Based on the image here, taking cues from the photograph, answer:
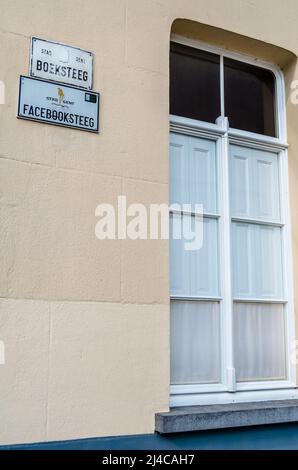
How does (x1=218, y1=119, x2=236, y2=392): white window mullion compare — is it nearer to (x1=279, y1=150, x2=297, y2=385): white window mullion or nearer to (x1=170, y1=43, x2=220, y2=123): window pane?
(x1=170, y1=43, x2=220, y2=123): window pane

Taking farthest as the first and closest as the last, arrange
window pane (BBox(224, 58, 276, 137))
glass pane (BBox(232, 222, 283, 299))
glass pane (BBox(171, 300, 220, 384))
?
window pane (BBox(224, 58, 276, 137)) → glass pane (BBox(232, 222, 283, 299)) → glass pane (BBox(171, 300, 220, 384))

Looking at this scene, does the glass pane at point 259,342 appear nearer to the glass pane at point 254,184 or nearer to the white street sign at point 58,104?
the glass pane at point 254,184

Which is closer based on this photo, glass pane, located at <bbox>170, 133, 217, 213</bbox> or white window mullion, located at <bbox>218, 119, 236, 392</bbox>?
white window mullion, located at <bbox>218, 119, 236, 392</bbox>

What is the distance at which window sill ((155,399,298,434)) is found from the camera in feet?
10.8

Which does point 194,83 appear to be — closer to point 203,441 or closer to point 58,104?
point 58,104

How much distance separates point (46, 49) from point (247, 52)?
→ 5.92 ft

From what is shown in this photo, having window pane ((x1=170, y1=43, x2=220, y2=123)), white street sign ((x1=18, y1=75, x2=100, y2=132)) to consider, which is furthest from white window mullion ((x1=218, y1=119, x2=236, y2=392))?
white street sign ((x1=18, y1=75, x2=100, y2=132))

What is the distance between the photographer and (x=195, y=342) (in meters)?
3.77

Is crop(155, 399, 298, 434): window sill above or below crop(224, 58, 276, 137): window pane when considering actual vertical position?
below

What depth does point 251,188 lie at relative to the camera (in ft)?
13.9

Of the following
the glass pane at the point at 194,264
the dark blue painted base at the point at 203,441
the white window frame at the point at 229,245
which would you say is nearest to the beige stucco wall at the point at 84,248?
the dark blue painted base at the point at 203,441

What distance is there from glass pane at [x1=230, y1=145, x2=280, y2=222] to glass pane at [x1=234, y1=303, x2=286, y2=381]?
2.35 ft

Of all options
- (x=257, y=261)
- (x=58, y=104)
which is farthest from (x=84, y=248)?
(x=257, y=261)
